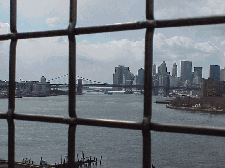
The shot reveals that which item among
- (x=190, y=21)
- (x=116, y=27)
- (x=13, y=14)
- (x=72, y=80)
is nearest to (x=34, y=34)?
(x=13, y=14)

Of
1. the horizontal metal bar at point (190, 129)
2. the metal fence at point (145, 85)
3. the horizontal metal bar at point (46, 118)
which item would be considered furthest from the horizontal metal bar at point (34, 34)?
the horizontal metal bar at point (190, 129)

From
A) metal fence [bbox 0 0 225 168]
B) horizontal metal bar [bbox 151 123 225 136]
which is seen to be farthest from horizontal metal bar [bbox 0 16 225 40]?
horizontal metal bar [bbox 151 123 225 136]

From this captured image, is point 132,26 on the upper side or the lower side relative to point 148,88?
upper

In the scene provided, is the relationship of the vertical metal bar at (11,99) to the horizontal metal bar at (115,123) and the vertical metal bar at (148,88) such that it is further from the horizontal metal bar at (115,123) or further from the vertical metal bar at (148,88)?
the vertical metal bar at (148,88)

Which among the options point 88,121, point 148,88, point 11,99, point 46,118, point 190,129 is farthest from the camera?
point 11,99

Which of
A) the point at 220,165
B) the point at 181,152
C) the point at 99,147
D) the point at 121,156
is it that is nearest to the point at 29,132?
the point at 99,147

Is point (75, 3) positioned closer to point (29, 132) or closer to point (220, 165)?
point (220, 165)

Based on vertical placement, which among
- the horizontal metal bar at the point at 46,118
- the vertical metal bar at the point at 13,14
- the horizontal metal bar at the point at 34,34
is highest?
the vertical metal bar at the point at 13,14

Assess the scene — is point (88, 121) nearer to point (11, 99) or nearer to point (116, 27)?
point (116, 27)
